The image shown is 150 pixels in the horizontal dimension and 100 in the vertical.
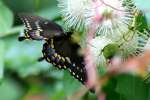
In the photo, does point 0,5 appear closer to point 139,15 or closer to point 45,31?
point 45,31

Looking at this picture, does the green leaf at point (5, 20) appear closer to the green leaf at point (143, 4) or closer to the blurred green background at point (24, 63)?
the blurred green background at point (24, 63)

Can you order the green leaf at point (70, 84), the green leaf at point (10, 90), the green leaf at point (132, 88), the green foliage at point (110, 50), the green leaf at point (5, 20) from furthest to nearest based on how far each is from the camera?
1. the green leaf at point (10, 90)
2. the green leaf at point (5, 20)
3. the green leaf at point (70, 84)
4. the green leaf at point (132, 88)
5. the green foliage at point (110, 50)

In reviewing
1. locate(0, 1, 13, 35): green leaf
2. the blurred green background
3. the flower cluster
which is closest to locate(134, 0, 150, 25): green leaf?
the flower cluster

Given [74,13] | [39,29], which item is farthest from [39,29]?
[74,13]

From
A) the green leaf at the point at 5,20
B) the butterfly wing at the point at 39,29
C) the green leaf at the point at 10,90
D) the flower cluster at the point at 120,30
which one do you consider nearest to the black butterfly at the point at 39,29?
the butterfly wing at the point at 39,29

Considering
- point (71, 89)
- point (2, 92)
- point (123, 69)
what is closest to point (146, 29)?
point (71, 89)

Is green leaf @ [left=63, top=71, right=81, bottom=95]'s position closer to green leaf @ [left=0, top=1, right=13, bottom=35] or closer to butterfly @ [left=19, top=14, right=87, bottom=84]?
butterfly @ [left=19, top=14, right=87, bottom=84]
